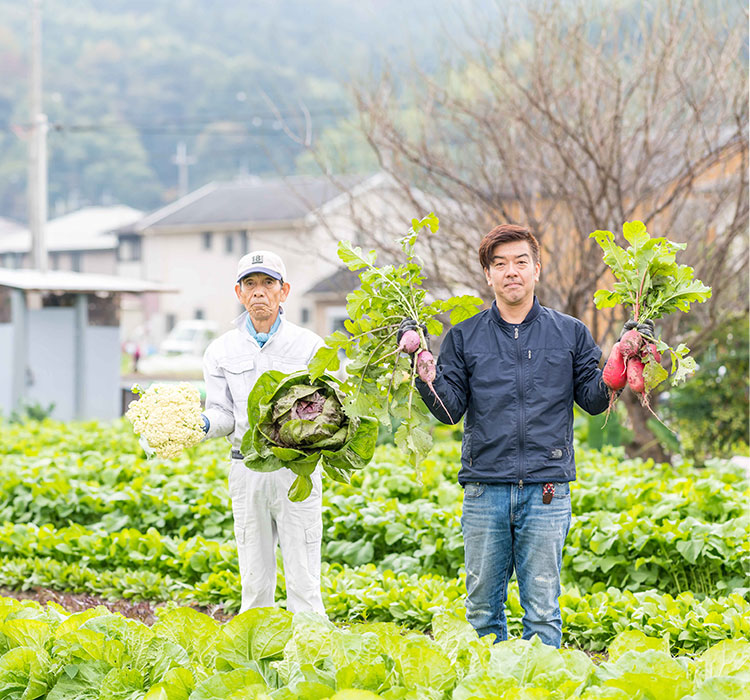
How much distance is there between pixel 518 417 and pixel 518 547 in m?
0.52

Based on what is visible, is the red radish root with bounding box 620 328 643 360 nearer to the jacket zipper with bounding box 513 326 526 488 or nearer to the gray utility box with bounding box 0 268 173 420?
the jacket zipper with bounding box 513 326 526 488

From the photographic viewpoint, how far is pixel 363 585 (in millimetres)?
5766

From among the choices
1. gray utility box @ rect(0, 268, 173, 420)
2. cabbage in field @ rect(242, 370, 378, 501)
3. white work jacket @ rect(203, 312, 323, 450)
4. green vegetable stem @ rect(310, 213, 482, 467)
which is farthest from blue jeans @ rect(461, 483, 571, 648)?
gray utility box @ rect(0, 268, 173, 420)

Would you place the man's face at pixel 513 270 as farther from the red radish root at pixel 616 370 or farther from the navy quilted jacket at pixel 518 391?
the red radish root at pixel 616 370

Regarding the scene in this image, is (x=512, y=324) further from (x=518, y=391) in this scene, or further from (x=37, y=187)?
(x=37, y=187)

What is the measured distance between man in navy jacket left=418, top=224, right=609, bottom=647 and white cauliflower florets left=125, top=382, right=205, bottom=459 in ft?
3.24

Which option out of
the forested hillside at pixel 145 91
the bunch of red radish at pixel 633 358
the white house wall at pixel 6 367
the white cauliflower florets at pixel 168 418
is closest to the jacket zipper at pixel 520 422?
the bunch of red radish at pixel 633 358

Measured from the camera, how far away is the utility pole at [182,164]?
65.8 m

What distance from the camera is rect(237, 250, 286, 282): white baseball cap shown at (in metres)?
4.34

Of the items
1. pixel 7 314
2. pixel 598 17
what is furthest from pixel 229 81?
pixel 598 17

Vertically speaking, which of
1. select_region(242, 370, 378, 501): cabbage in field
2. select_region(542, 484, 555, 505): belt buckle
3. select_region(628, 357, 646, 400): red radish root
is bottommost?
select_region(542, 484, 555, 505): belt buckle

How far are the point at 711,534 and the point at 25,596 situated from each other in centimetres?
423

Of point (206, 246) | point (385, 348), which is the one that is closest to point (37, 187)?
point (385, 348)

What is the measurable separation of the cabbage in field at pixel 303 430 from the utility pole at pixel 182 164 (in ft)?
202
